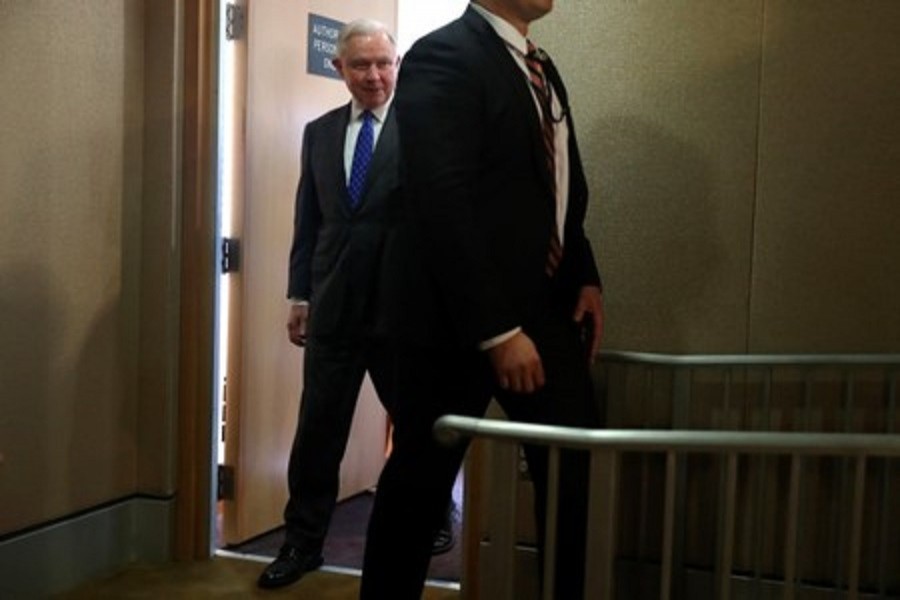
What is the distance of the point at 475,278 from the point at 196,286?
58.2 inches

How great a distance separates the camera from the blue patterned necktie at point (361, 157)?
8.90 feet

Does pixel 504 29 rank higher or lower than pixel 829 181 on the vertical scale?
higher

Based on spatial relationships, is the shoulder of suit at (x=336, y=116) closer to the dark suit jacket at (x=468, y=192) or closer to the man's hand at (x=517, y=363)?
the dark suit jacket at (x=468, y=192)

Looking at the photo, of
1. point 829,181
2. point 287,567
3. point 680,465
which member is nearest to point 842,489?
point 680,465

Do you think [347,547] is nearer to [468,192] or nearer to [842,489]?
[842,489]

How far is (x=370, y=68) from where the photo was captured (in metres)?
2.73

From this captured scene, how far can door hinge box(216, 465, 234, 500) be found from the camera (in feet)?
9.89

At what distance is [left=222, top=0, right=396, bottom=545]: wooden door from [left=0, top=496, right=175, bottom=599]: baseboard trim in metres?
0.26

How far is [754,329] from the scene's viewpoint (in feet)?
7.16

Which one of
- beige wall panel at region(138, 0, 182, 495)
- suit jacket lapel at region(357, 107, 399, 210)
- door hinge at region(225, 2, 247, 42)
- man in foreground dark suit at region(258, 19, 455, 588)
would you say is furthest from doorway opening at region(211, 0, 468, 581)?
suit jacket lapel at region(357, 107, 399, 210)

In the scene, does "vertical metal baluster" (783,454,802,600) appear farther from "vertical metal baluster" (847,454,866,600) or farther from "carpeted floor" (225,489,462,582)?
"carpeted floor" (225,489,462,582)

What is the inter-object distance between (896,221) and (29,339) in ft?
6.79

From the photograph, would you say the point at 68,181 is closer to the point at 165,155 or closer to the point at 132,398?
the point at 165,155

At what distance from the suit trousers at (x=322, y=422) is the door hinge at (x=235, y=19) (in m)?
0.96
